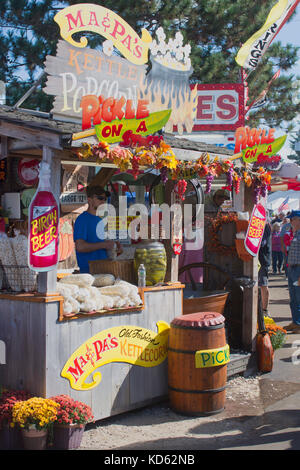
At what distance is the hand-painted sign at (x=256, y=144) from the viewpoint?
7.56m

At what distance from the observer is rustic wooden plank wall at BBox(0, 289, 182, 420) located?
542cm

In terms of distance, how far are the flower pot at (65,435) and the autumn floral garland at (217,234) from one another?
4146 mm

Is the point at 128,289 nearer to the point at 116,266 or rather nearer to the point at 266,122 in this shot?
the point at 116,266

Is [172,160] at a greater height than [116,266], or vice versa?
[172,160]

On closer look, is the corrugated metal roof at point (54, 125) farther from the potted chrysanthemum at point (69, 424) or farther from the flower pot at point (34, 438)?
the flower pot at point (34, 438)

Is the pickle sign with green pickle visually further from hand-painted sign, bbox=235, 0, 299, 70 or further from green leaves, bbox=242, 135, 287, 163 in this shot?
hand-painted sign, bbox=235, 0, 299, 70

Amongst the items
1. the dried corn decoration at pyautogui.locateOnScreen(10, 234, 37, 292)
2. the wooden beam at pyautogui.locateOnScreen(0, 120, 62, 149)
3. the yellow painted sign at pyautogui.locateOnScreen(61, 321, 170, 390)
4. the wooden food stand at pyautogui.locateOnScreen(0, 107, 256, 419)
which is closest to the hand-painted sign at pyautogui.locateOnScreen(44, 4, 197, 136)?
the wooden food stand at pyautogui.locateOnScreen(0, 107, 256, 419)

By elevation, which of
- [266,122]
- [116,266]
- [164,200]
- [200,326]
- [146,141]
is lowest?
[200,326]

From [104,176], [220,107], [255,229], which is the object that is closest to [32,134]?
[104,176]

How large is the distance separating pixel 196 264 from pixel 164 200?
178 centimetres

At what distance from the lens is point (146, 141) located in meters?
6.24

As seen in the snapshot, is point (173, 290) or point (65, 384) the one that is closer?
point (65, 384)

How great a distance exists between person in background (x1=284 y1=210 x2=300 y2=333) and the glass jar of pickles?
4.30 metres
